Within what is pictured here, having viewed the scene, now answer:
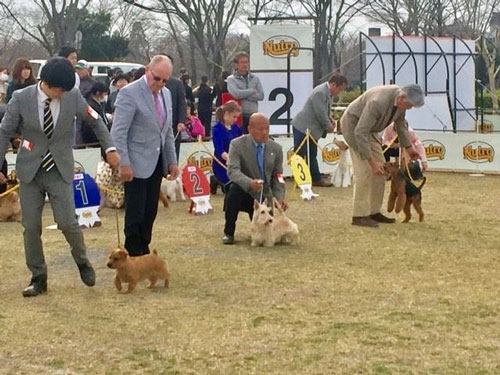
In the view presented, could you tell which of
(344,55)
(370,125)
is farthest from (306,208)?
(344,55)

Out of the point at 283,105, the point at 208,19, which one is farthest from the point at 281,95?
the point at 208,19

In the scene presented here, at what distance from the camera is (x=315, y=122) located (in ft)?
44.4

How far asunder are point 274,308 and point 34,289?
167 cm

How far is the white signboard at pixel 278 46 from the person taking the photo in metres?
17.2

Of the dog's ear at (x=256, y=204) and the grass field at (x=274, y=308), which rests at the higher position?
the dog's ear at (x=256, y=204)

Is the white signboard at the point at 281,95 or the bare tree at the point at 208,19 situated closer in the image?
the white signboard at the point at 281,95

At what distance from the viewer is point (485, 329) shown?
18.2 ft

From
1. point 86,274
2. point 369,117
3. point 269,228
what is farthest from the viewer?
point 369,117

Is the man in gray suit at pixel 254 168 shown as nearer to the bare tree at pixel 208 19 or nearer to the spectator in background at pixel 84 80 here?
the spectator in background at pixel 84 80

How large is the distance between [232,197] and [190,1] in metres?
29.0

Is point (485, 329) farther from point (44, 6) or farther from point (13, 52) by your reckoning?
point (13, 52)

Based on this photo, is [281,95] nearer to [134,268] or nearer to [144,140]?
[144,140]

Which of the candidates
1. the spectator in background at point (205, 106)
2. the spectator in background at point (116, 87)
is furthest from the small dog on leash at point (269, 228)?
the spectator in background at point (205, 106)

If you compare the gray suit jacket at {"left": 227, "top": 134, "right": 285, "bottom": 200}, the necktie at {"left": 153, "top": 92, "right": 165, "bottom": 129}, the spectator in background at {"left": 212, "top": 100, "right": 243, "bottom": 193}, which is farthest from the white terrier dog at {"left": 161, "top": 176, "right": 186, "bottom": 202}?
the necktie at {"left": 153, "top": 92, "right": 165, "bottom": 129}
